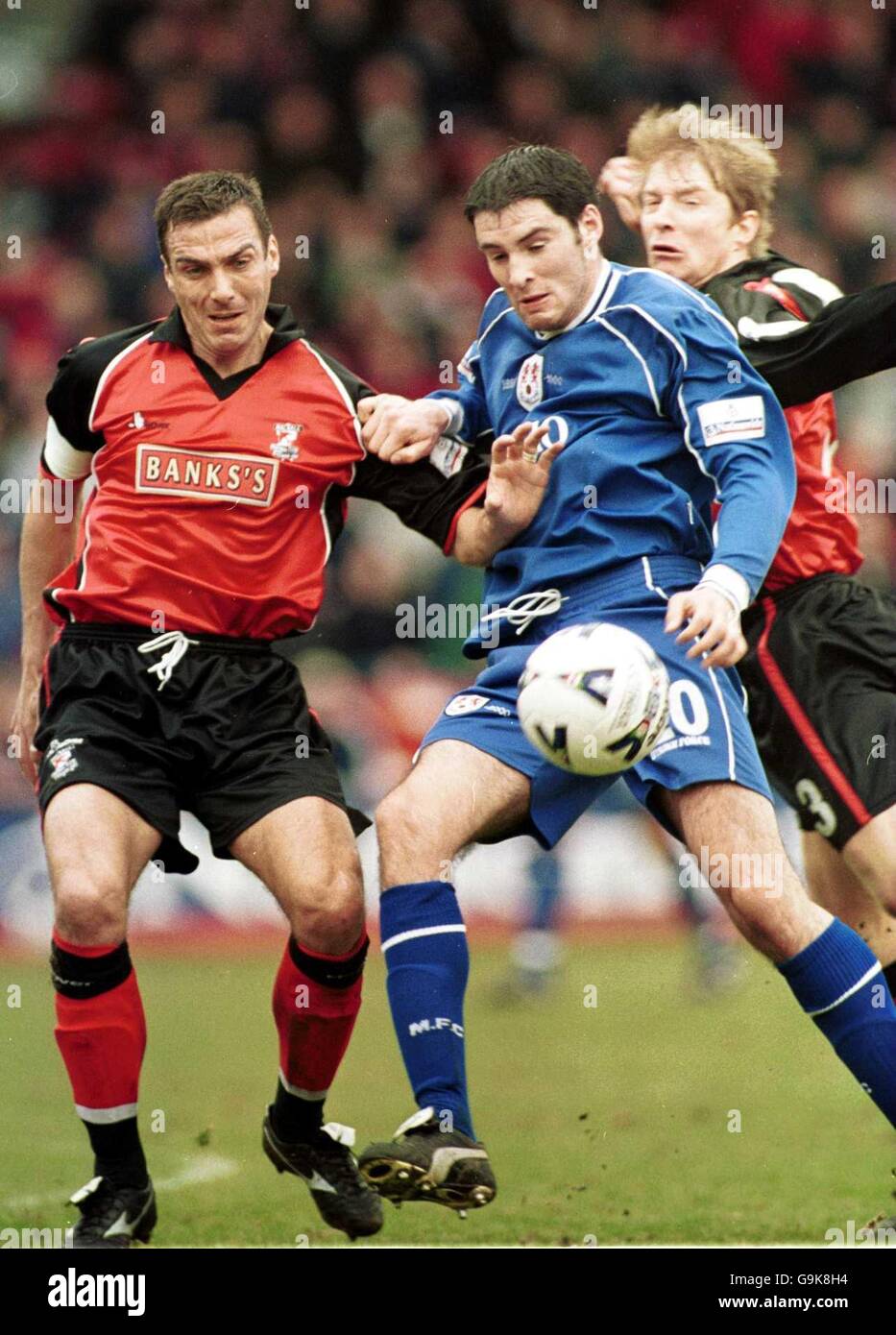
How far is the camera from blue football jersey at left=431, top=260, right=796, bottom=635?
4527 mm

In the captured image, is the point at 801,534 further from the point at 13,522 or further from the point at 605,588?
the point at 13,522

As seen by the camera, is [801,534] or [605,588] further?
[801,534]

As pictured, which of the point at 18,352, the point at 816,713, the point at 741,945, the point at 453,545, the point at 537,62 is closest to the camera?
the point at 453,545

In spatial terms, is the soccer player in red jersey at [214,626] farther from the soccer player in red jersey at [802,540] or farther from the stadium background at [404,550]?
the soccer player in red jersey at [802,540]

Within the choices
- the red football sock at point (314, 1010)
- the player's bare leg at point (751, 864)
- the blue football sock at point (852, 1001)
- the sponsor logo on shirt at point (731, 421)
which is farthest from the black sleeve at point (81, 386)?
the blue football sock at point (852, 1001)

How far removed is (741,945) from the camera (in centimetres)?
998

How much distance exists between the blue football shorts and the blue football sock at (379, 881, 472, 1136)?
385 mm

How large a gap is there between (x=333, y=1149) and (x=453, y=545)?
5.41 feet

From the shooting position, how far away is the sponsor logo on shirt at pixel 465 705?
4652mm

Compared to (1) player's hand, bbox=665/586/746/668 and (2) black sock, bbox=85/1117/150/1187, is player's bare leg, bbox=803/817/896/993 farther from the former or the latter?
(2) black sock, bbox=85/1117/150/1187

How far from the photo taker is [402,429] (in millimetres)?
4836

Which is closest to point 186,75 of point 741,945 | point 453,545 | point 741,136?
point 741,945

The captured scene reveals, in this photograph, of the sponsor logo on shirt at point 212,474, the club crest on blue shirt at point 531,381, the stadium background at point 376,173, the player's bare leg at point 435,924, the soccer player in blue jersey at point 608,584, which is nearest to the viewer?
the player's bare leg at point 435,924

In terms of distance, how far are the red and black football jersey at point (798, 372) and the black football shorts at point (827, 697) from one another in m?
0.08
